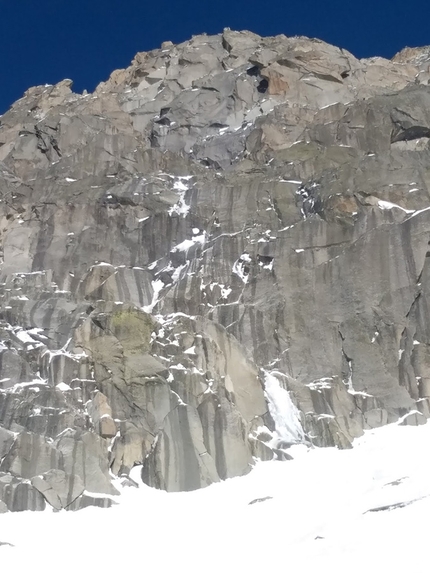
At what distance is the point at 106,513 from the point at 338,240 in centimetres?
2179

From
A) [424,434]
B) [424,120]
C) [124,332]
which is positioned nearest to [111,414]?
[124,332]

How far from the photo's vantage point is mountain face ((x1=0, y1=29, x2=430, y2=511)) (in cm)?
4053

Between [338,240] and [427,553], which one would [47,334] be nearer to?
[338,240]

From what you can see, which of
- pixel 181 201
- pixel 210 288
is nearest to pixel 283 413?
pixel 210 288

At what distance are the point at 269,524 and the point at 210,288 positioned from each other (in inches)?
741

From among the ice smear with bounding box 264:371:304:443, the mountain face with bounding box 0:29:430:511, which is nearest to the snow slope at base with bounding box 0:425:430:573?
A: the ice smear with bounding box 264:371:304:443

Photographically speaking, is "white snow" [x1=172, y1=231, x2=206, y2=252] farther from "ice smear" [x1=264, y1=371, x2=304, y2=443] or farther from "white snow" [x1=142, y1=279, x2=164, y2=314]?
"ice smear" [x1=264, y1=371, x2=304, y2=443]

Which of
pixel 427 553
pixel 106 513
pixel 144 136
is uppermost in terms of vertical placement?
pixel 144 136

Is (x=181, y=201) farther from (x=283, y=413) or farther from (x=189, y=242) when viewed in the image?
(x=283, y=413)

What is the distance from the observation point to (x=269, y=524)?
34.2m

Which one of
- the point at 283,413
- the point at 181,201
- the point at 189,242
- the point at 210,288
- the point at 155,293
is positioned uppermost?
the point at 181,201

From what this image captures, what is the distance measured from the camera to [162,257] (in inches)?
2131

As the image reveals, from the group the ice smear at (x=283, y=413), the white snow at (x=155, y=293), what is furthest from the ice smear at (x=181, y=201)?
the ice smear at (x=283, y=413)

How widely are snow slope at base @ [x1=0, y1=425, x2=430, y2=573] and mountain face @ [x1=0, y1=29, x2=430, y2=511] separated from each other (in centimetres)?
138
